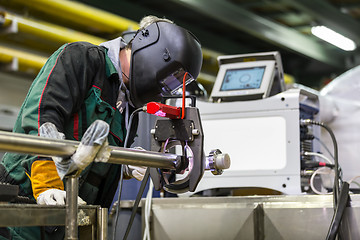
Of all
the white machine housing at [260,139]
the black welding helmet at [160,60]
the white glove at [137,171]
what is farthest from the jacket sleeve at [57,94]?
the white machine housing at [260,139]

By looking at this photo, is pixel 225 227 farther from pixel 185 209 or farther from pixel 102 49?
pixel 102 49

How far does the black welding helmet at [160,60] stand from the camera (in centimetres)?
151

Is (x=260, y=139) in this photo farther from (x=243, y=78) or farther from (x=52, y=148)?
(x=52, y=148)

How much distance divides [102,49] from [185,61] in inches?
10.2

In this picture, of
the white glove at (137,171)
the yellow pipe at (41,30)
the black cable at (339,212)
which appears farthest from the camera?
the yellow pipe at (41,30)

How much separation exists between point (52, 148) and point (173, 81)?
79 centimetres

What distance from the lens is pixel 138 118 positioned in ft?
5.47

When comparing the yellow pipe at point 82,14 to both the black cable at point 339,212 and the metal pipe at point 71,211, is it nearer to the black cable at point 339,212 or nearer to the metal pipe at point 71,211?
the black cable at point 339,212

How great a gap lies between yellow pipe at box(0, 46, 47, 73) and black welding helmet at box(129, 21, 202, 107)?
6.80ft

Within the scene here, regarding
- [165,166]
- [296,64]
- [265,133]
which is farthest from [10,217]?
[296,64]

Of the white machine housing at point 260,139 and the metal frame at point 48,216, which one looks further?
the white machine housing at point 260,139

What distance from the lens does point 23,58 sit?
3529 mm

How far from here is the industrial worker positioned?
1.29 m

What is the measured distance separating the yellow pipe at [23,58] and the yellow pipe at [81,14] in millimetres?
318
